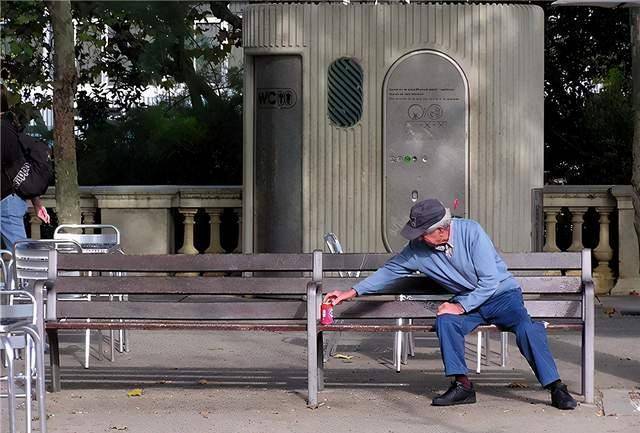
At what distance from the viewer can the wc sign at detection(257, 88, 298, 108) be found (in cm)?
1334

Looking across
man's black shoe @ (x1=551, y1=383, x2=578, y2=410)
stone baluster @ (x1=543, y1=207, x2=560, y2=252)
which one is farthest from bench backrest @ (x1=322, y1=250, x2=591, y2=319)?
stone baluster @ (x1=543, y1=207, x2=560, y2=252)

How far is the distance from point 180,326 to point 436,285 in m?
1.55

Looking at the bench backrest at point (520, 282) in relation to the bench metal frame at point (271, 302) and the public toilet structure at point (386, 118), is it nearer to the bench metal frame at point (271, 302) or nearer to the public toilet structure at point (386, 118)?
the bench metal frame at point (271, 302)

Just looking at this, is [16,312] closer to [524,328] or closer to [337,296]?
[337,296]

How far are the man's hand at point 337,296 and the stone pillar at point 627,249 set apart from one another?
647 cm

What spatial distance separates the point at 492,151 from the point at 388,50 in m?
1.37

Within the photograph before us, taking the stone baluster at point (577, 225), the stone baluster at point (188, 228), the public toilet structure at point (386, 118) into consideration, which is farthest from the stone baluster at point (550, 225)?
the stone baluster at point (188, 228)

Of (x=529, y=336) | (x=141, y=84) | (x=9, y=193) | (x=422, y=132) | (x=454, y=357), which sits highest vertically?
(x=141, y=84)

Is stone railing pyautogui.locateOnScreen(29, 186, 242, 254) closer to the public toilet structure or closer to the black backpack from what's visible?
the public toilet structure

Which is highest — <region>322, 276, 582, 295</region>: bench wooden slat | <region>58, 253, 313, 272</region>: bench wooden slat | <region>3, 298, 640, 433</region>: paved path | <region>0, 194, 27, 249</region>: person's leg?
<region>0, 194, 27, 249</region>: person's leg

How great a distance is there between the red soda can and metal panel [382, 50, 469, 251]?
16.8 feet

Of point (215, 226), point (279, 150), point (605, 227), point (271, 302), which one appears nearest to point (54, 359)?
point (271, 302)

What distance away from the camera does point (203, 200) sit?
14.7m

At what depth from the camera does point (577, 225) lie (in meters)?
14.4
